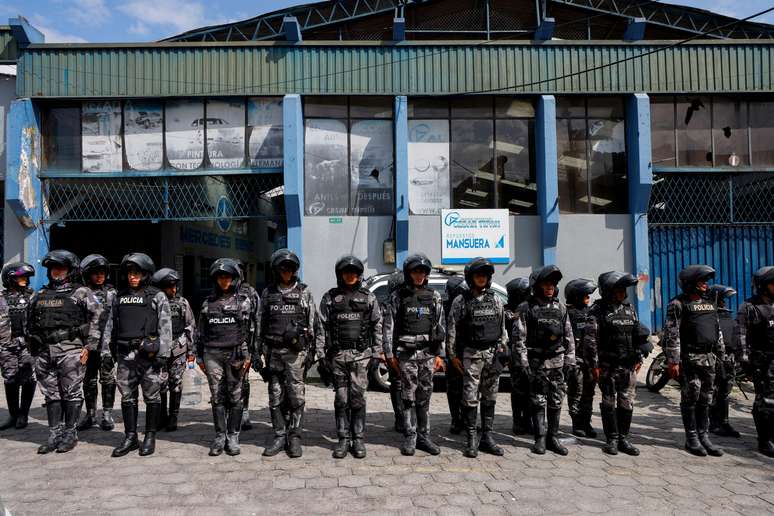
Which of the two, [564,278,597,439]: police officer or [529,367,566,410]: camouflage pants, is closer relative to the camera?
[529,367,566,410]: camouflage pants

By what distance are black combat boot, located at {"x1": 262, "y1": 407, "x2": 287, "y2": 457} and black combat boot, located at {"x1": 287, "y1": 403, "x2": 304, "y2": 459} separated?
4.5 inches

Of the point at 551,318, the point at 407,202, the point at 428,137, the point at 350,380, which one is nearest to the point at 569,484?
the point at 551,318

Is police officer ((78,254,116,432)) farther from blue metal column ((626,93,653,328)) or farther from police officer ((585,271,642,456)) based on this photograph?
blue metal column ((626,93,653,328))

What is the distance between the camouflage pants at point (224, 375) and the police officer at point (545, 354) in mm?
2872

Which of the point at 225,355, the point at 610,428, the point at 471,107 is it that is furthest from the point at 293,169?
the point at 610,428

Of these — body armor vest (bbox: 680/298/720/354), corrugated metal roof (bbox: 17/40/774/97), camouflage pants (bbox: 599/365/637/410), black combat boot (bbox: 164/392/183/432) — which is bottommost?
black combat boot (bbox: 164/392/183/432)

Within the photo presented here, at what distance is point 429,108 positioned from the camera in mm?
13070

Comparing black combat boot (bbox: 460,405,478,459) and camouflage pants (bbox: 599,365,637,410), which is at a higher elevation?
camouflage pants (bbox: 599,365,637,410)

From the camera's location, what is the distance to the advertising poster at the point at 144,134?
12.8 meters

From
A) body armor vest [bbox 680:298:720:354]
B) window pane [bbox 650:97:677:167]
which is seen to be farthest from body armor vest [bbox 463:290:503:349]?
window pane [bbox 650:97:677:167]

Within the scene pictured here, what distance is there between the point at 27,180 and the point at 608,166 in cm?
1377

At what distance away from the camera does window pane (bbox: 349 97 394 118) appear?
13.0 metres

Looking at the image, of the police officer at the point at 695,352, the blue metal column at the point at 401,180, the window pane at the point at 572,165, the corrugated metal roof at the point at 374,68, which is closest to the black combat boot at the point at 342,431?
the police officer at the point at 695,352

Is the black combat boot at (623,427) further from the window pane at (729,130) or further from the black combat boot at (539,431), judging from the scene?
the window pane at (729,130)
